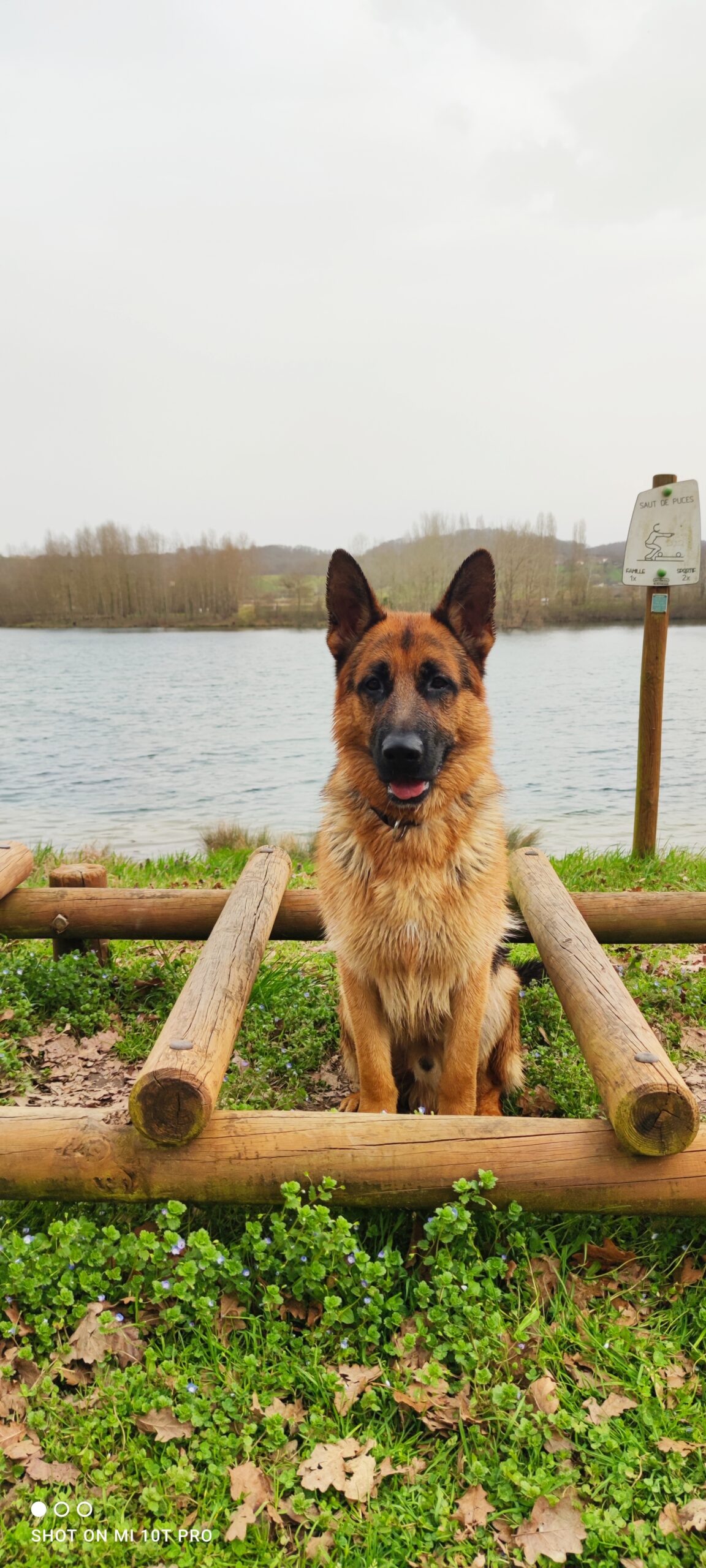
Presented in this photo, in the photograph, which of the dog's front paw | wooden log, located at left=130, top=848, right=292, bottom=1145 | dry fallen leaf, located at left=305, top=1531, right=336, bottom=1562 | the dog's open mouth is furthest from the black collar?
dry fallen leaf, located at left=305, top=1531, right=336, bottom=1562

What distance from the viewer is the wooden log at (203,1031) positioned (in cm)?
268

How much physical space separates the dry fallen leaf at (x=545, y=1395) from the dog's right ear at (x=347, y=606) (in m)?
2.49

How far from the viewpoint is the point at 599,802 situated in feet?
42.3

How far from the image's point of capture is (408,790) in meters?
3.20

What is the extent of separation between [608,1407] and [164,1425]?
1.22 m

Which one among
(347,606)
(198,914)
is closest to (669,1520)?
(347,606)

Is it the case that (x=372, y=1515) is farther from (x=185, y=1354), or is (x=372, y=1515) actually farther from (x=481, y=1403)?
(x=185, y=1354)

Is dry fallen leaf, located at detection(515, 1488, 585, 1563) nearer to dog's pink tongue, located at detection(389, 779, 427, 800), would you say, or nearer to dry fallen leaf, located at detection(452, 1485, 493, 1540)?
dry fallen leaf, located at detection(452, 1485, 493, 1540)

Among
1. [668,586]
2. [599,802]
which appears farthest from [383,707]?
[599,802]

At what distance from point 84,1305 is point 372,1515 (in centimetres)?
105

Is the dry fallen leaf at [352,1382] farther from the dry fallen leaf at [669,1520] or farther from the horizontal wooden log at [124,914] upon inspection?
the horizontal wooden log at [124,914]

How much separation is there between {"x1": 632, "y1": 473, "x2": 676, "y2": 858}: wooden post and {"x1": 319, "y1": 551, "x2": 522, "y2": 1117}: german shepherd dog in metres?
4.36

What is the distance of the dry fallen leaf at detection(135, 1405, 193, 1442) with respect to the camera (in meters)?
2.34

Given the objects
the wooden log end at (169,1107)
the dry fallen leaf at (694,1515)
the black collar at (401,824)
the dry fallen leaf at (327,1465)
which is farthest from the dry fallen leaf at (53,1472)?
the black collar at (401,824)
